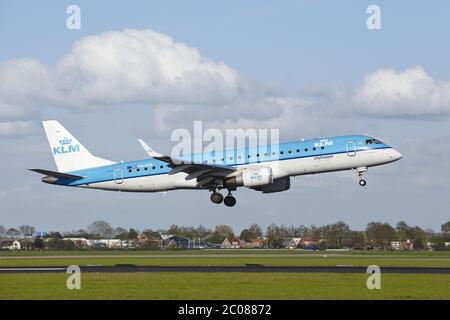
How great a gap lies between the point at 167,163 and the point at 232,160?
5.03m

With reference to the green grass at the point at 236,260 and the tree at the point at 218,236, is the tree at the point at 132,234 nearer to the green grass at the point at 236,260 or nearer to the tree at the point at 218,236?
the tree at the point at 218,236

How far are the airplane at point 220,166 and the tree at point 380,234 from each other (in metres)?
69.0

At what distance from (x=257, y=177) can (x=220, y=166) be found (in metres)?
2.89

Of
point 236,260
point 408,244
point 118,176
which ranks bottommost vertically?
point 236,260

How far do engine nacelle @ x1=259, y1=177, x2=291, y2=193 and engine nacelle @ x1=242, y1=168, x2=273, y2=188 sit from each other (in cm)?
227

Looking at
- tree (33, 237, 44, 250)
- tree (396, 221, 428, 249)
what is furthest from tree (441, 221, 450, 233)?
tree (33, 237, 44, 250)

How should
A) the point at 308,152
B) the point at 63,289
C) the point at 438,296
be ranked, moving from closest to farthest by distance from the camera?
1. the point at 438,296
2. the point at 63,289
3. the point at 308,152

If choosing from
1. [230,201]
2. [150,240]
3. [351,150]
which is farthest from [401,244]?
[351,150]

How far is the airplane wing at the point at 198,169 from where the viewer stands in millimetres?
57125

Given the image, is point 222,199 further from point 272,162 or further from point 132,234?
point 132,234

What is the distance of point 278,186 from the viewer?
62062 millimetres
